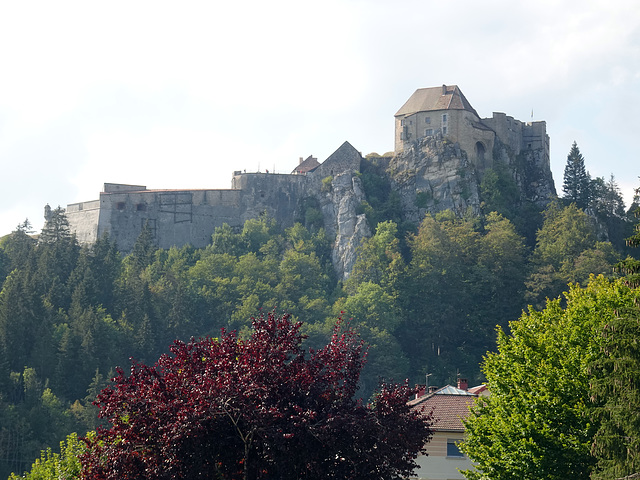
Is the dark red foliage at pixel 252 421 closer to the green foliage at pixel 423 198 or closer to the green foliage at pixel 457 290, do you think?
the green foliage at pixel 457 290

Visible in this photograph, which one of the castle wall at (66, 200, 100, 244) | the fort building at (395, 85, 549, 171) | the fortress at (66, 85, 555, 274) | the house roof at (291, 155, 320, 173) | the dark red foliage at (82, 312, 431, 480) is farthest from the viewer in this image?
the house roof at (291, 155, 320, 173)

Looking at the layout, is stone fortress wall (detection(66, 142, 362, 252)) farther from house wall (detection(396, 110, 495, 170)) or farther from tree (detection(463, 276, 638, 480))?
tree (detection(463, 276, 638, 480))

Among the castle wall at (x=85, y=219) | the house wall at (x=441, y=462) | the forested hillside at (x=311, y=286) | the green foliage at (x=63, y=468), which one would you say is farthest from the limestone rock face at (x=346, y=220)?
the green foliage at (x=63, y=468)

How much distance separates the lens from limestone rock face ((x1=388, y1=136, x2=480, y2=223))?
352 ft

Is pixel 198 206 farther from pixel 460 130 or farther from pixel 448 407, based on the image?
pixel 448 407

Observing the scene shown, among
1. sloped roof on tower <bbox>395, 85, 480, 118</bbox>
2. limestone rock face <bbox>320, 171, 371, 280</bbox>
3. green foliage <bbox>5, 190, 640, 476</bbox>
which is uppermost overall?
sloped roof on tower <bbox>395, 85, 480, 118</bbox>

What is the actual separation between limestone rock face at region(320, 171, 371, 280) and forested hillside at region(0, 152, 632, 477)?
125 cm

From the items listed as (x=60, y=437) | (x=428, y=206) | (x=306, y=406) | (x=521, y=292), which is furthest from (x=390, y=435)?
(x=428, y=206)

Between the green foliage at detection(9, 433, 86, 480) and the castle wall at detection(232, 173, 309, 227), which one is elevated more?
the castle wall at detection(232, 173, 309, 227)

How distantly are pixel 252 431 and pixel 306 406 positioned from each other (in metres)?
1.75

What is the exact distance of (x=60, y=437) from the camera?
263ft

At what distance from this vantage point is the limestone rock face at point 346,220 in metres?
110

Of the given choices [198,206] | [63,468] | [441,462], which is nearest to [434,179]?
[198,206]

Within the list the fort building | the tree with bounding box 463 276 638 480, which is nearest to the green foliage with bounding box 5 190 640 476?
the fort building
